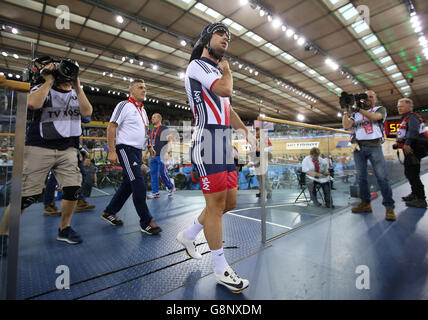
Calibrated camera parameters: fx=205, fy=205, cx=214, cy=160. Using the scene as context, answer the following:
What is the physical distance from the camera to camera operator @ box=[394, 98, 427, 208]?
302 cm

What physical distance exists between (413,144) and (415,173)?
464 mm

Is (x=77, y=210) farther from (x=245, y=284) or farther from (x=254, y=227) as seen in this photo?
(x=245, y=284)

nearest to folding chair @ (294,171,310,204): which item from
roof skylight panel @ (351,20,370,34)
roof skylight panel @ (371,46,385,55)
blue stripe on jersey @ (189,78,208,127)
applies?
blue stripe on jersey @ (189,78,208,127)

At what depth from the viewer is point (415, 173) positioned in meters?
3.20

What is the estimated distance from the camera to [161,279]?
131 centimetres

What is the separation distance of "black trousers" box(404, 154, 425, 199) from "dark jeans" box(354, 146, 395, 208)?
89cm

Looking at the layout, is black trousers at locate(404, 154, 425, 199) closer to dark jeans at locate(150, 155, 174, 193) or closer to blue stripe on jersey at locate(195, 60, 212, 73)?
blue stripe on jersey at locate(195, 60, 212, 73)

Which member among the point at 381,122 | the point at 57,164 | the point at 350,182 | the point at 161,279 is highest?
the point at 381,122

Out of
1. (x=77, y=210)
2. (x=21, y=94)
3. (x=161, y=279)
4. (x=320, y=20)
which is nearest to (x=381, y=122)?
(x=161, y=279)

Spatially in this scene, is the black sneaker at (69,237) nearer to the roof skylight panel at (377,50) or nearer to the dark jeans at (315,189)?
the dark jeans at (315,189)

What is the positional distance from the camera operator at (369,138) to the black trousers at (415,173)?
3.00 feet

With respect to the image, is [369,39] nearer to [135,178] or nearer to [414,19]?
[414,19]

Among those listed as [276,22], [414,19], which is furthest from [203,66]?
[414,19]

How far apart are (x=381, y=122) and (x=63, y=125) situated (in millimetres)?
3669
